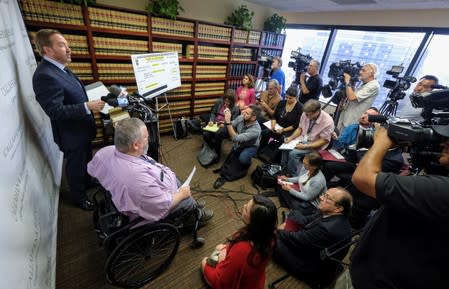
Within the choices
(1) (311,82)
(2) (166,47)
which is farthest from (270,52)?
(2) (166,47)

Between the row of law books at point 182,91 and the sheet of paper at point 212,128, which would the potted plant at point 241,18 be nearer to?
the row of law books at point 182,91

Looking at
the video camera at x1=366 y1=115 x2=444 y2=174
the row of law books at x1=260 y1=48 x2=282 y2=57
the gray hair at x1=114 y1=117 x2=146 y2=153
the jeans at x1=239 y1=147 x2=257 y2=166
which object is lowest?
the jeans at x1=239 y1=147 x2=257 y2=166

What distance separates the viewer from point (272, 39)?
15.0 feet

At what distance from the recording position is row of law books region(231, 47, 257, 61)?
13.6 ft

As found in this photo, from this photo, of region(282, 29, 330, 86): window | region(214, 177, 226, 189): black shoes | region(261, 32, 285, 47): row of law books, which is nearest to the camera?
region(214, 177, 226, 189): black shoes

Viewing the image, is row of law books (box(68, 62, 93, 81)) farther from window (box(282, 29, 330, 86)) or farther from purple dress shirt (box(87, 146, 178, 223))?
window (box(282, 29, 330, 86))

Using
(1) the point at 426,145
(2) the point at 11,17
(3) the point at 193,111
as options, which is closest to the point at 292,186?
(1) the point at 426,145

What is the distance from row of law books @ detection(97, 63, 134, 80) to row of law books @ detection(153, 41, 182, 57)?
1.70 feet

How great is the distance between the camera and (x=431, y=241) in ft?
2.31

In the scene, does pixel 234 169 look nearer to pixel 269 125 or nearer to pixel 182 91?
pixel 269 125

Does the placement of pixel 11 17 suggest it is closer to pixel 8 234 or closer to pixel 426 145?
pixel 8 234

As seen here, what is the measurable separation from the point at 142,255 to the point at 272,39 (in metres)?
4.76

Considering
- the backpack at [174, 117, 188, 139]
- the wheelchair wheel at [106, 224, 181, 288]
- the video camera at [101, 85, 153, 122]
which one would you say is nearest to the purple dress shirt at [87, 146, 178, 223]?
the wheelchair wheel at [106, 224, 181, 288]

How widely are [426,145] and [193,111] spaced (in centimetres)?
363
